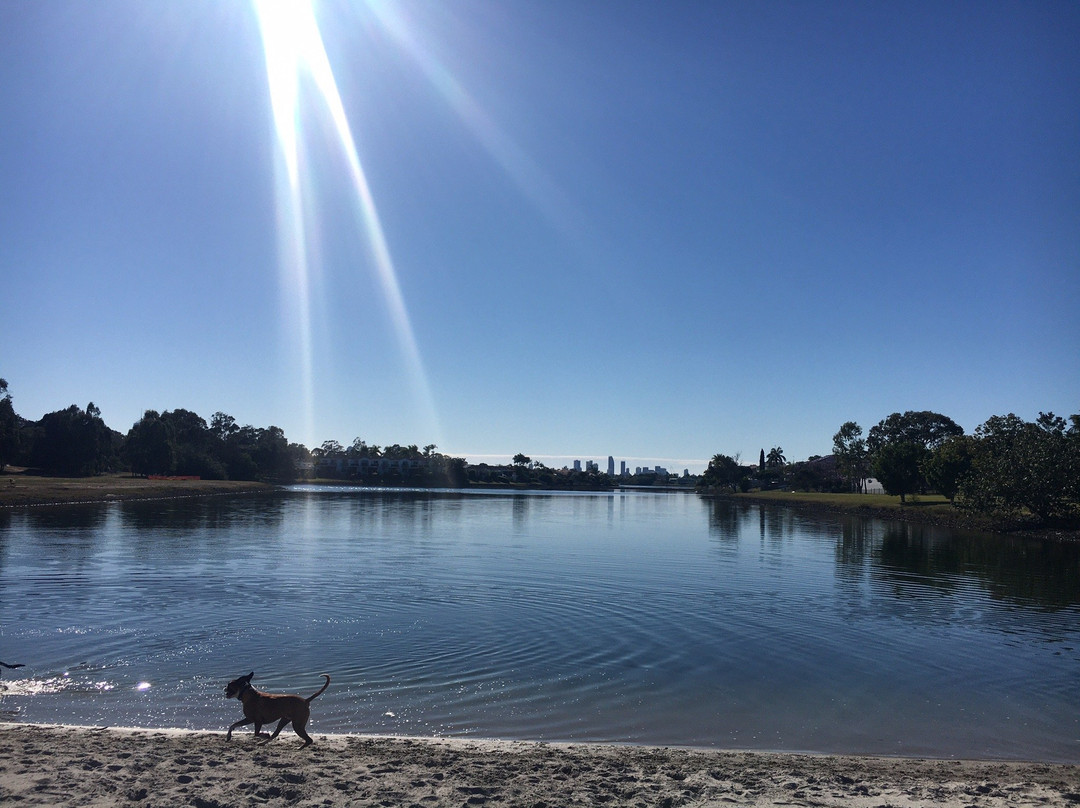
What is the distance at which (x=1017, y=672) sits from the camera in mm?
14750

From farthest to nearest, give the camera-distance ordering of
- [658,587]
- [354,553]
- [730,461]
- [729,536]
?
[730,461], [729,536], [354,553], [658,587]

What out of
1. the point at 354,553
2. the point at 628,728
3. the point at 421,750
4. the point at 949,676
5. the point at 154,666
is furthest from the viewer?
the point at 354,553

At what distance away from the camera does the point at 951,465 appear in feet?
235

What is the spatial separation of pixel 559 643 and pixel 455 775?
8343 millimetres

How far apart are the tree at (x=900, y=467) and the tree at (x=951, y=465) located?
881 cm

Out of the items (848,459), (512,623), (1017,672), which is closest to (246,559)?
(512,623)

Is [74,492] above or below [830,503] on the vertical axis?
above

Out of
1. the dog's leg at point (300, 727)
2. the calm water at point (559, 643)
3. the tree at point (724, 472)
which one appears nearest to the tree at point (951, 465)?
the calm water at point (559, 643)

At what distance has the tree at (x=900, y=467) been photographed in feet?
274

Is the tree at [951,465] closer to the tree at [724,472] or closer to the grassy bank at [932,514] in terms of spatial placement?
the grassy bank at [932,514]

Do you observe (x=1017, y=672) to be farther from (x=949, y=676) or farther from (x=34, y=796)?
(x=34, y=796)

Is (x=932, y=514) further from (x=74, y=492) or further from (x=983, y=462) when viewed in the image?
(x=74, y=492)

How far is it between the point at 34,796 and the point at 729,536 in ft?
154

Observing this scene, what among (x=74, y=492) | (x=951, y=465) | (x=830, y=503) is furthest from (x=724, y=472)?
(x=74, y=492)
